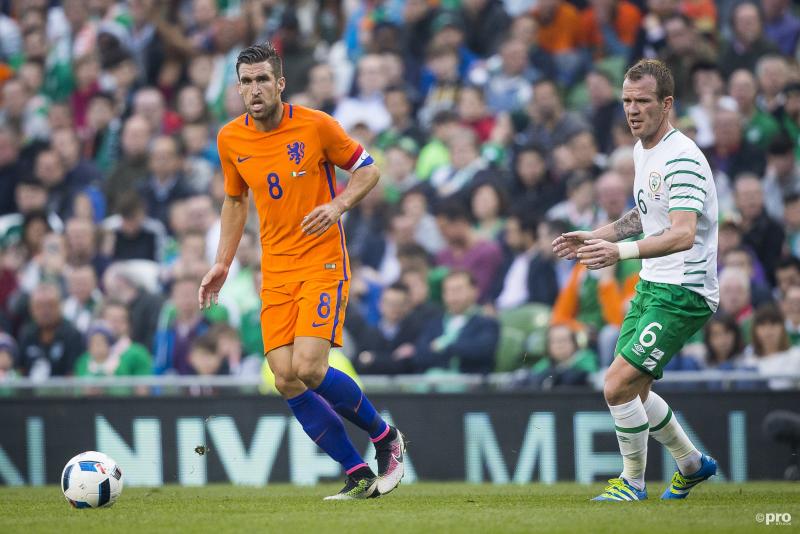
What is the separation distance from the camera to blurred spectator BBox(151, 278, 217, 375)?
522 inches

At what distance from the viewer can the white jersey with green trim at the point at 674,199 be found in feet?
25.0

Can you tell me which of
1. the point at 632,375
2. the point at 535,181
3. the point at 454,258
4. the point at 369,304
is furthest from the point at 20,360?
the point at 632,375

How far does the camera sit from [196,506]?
8117 mm

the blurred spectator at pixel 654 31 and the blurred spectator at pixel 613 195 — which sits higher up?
the blurred spectator at pixel 654 31

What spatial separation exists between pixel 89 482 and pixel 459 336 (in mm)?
4934

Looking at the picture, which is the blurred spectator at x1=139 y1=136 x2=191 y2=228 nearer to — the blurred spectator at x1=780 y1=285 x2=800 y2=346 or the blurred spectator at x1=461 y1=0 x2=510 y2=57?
the blurred spectator at x1=461 y1=0 x2=510 y2=57

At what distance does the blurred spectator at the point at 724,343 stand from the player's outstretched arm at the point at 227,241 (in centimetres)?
474

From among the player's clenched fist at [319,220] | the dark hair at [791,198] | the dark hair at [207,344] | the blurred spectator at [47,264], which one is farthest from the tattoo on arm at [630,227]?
the blurred spectator at [47,264]

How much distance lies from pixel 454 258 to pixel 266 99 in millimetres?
5775

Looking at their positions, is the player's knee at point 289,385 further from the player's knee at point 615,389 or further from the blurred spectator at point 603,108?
the blurred spectator at point 603,108

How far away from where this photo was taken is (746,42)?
46.7 ft

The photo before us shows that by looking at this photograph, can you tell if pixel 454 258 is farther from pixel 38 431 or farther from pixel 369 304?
pixel 38 431

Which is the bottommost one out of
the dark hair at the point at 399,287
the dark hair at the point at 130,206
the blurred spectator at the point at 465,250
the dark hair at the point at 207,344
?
the dark hair at the point at 207,344

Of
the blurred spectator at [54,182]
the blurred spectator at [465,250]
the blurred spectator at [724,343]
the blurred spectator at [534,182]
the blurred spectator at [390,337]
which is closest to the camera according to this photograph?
the blurred spectator at [724,343]
